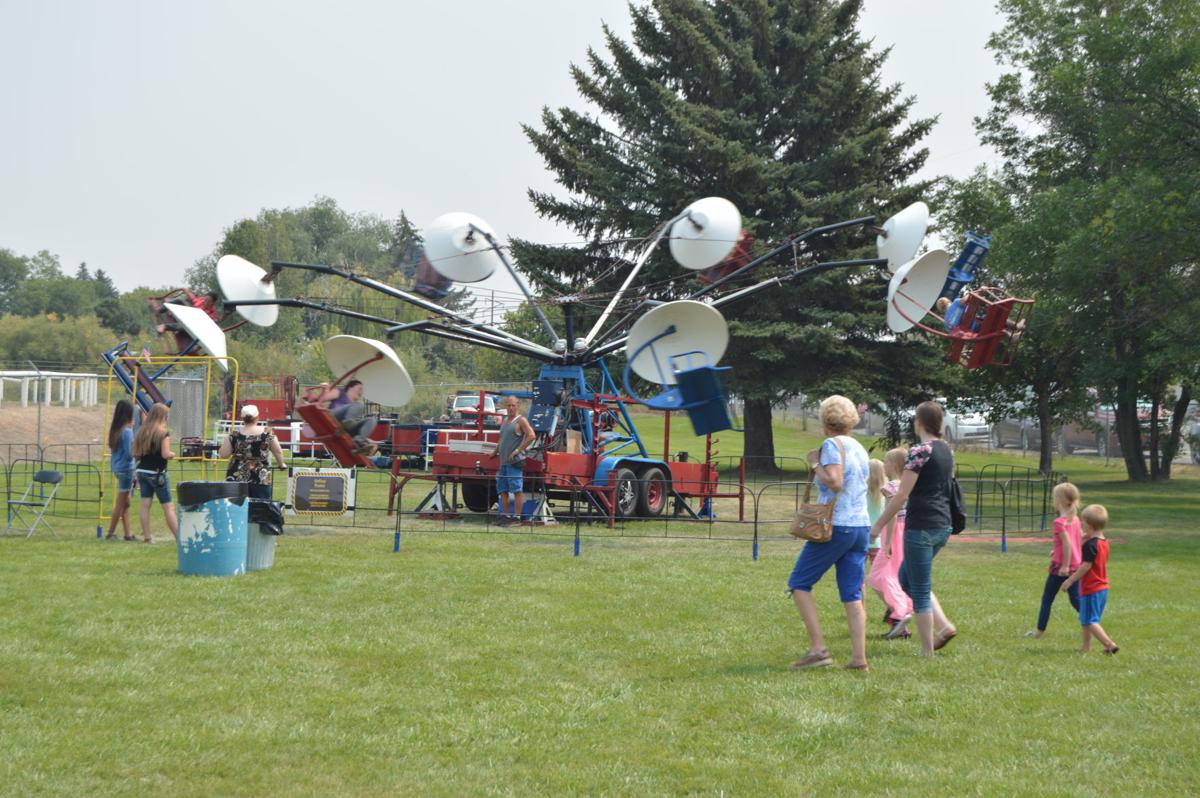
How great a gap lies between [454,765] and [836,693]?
2.63 meters

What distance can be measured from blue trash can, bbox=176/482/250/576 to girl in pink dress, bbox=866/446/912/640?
5554 mm

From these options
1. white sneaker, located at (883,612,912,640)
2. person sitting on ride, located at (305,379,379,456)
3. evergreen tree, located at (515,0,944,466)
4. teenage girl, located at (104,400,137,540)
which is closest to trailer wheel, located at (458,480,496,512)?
person sitting on ride, located at (305,379,379,456)

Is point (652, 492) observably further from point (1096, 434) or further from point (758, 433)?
point (1096, 434)

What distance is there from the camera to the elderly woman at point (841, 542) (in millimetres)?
7945

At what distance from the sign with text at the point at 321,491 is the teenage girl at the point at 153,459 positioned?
282 centimetres

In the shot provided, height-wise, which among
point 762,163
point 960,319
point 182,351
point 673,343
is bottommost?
point 673,343

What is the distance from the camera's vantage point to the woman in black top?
27.3 feet

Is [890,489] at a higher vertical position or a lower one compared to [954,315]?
lower

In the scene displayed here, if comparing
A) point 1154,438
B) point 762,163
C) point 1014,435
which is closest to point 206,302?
point 762,163

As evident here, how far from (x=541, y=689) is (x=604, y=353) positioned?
40.2ft

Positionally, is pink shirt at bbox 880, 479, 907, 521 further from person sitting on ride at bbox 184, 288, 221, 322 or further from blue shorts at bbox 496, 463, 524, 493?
person sitting on ride at bbox 184, 288, 221, 322

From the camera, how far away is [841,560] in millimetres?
8062

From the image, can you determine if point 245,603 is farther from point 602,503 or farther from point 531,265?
point 531,265

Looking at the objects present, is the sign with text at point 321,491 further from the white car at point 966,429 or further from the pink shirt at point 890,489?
the white car at point 966,429
